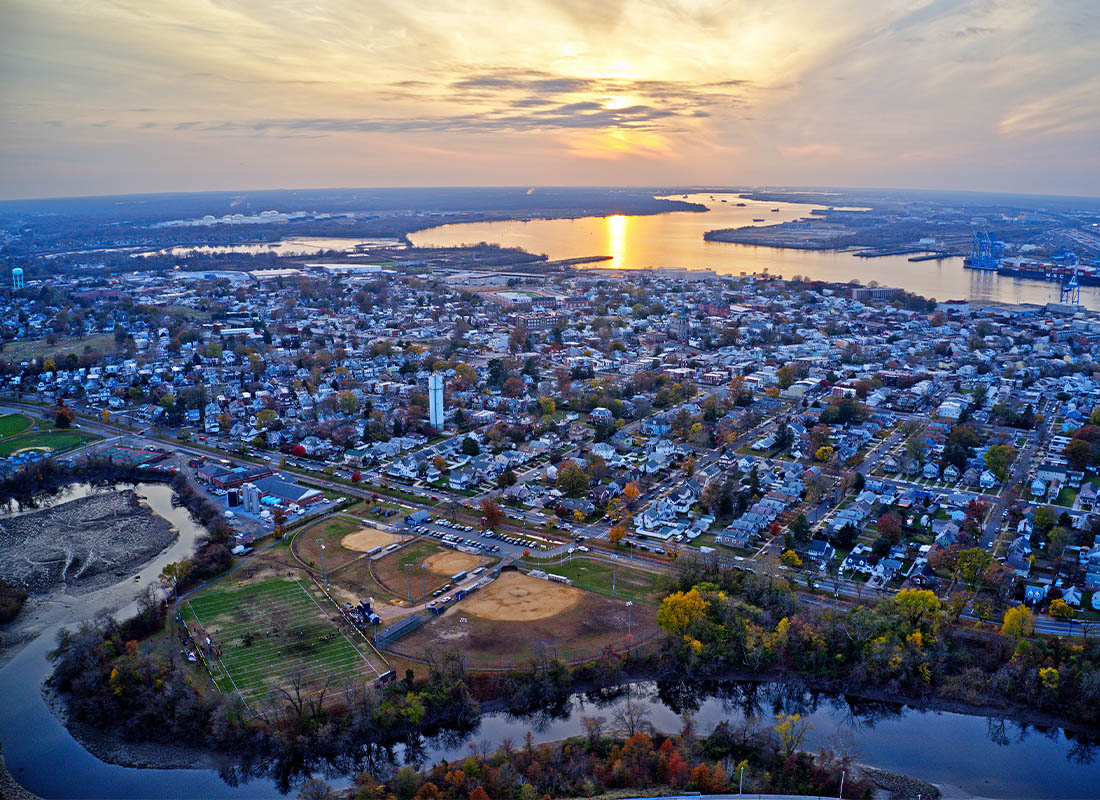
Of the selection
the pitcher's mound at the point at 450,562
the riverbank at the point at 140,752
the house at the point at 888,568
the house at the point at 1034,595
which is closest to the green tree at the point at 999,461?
the house at the point at 1034,595

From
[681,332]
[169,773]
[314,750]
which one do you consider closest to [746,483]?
[314,750]

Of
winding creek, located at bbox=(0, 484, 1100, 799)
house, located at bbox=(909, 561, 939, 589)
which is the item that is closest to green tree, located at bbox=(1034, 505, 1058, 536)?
house, located at bbox=(909, 561, 939, 589)

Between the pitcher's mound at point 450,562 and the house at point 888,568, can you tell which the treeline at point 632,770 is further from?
the house at point 888,568

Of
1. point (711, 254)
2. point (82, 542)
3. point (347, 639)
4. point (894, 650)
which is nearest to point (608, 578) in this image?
point (347, 639)

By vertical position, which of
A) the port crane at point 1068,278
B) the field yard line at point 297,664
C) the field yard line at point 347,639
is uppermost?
the port crane at point 1068,278

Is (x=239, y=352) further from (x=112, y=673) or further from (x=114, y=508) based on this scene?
(x=112, y=673)

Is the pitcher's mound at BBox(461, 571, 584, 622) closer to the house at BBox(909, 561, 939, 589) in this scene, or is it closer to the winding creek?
the winding creek

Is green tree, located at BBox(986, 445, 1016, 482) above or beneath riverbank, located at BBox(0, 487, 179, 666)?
above

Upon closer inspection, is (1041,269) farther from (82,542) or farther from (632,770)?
(82,542)
